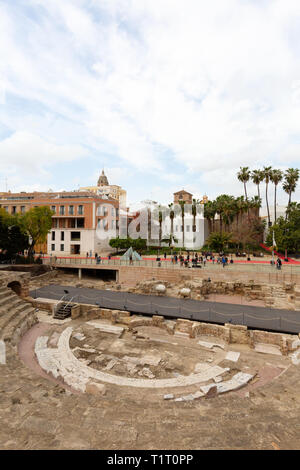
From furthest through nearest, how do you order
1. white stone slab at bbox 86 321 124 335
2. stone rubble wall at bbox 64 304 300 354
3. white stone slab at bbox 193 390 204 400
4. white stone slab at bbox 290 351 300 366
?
white stone slab at bbox 86 321 124 335 < stone rubble wall at bbox 64 304 300 354 < white stone slab at bbox 290 351 300 366 < white stone slab at bbox 193 390 204 400

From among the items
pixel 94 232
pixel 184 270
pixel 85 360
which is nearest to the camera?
pixel 85 360

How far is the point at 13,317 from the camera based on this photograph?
17.0 meters

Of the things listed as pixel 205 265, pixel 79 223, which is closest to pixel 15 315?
pixel 205 265

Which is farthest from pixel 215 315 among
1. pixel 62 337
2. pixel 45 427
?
pixel 45 427

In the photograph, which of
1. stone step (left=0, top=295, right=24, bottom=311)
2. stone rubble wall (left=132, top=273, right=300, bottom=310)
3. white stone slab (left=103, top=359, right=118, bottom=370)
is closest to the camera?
white stone slab (left=103, top=359, right=118, bottom=370)

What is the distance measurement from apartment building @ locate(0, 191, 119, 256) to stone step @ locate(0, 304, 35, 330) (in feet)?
91.9

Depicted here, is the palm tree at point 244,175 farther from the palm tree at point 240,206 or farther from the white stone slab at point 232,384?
the white stone slab at point 232,384

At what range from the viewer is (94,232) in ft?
155

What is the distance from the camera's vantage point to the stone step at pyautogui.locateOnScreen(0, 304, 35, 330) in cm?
1548

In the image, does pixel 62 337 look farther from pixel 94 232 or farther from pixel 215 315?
pixel 94 232

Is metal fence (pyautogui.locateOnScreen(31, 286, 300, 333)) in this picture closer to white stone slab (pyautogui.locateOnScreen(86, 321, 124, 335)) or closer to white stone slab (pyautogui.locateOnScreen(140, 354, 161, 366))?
white stone slab (pyautogui.locateOnScreen(86, 321, 124, 335))

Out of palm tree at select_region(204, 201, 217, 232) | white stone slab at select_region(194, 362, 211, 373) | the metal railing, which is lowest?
white stone slab at select_region(194, 362, 211, 373)

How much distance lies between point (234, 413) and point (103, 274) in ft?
110

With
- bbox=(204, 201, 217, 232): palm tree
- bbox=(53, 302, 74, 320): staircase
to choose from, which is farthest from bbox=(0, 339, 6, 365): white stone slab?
bbox=(204, 201, 217, 232): palm tree
